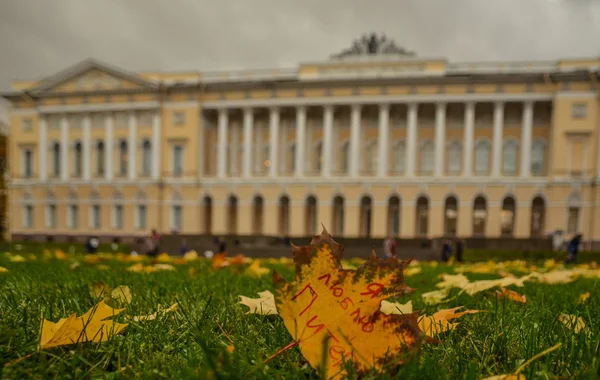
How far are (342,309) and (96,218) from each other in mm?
41167

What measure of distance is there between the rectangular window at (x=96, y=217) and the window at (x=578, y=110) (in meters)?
42.7

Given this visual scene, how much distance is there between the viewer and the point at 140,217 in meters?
35.5

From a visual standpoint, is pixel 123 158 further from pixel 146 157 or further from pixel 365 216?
pixel 365 216

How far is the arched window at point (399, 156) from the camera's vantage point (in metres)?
35.0

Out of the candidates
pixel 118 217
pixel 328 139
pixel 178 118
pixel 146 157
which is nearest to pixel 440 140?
pixel 328 139

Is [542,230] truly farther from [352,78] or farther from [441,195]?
[352,78]

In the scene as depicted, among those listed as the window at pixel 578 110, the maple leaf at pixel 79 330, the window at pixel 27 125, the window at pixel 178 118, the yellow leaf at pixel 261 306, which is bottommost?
the yellow leaf at pixel 261 306

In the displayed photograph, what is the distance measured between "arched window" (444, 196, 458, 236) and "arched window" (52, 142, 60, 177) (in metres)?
37.4

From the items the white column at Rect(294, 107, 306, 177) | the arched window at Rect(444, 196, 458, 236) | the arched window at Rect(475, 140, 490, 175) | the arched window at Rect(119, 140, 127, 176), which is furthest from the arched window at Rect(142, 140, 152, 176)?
the arched window at Rect(475, 140, 490, 175)

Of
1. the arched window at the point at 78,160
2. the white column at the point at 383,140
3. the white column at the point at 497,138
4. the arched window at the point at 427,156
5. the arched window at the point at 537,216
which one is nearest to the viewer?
the white column at the point at 497,138

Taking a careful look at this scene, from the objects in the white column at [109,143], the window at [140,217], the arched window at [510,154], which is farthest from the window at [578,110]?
the white column at [109,143]

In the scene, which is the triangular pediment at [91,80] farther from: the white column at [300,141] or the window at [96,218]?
the white column at [300,141]

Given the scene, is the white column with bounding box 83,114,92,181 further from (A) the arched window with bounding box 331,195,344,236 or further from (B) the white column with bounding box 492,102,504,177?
(B) the white column with bounding box 492,102,504,177

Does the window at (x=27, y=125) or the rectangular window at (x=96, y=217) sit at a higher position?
the window at (x=27, y=125)
